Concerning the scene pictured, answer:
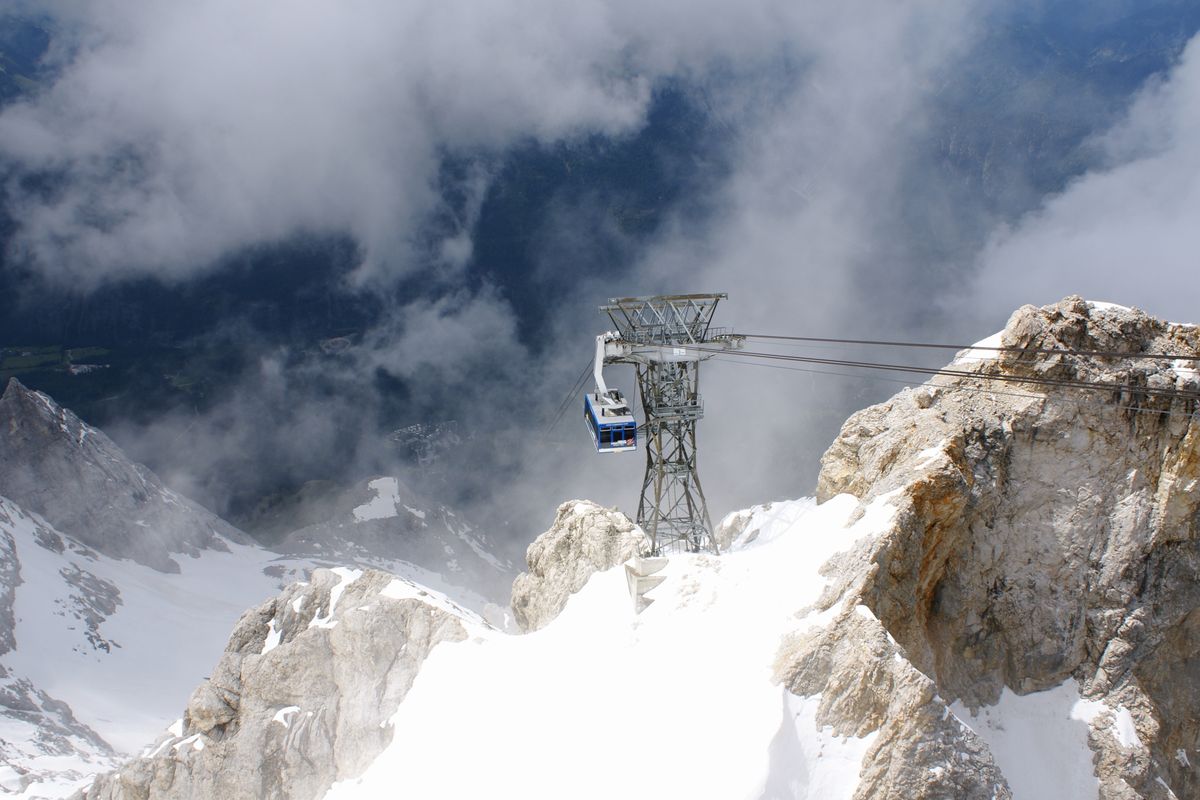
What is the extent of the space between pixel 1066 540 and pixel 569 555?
18804 millimetres

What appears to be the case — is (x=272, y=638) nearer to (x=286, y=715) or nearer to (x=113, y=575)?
(x=286, y=715)

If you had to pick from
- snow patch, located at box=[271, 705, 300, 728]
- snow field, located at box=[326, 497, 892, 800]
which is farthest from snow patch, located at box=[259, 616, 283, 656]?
snow field, located at box=[326, 497, 892, 800]

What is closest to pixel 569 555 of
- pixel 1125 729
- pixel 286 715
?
pixel 286 715

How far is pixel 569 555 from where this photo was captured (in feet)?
115

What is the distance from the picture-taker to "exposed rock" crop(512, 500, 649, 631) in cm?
3344

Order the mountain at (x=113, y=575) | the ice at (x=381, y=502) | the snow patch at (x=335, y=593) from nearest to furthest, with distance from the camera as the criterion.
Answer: the snow patch at (x=335, y=593), the mountain at (x=113, y=575), the ice at (x=381, y=502)

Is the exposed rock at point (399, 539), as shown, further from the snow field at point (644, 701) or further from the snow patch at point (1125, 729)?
the snow patch at point (1125, 729)

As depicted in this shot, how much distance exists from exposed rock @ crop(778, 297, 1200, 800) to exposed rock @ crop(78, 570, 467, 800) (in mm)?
18495

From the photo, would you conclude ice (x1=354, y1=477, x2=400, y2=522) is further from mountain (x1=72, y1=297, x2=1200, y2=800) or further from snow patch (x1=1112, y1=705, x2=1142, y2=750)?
snow patch (x1=1112, y1=705, x2=1142, y2=750)

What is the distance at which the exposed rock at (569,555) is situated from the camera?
3344cm

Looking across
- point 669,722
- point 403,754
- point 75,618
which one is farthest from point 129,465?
point 669,722

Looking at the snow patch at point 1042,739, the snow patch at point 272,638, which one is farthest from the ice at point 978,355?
the snow patch at point 272,638

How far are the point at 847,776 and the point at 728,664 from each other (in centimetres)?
463

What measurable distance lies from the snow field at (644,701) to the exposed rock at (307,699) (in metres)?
1.35
